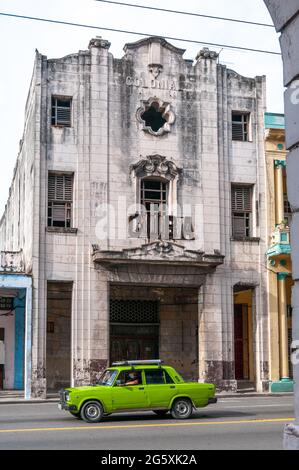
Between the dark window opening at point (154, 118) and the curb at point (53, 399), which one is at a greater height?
the dark window opening at point (154, 118)

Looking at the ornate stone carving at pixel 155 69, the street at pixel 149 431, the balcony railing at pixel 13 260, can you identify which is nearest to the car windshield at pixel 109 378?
the street at pixel 149 431

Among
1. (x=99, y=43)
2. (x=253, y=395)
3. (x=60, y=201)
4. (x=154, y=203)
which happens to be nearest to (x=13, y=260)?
(x=60, y=201)

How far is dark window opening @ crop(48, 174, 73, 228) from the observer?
3012cm

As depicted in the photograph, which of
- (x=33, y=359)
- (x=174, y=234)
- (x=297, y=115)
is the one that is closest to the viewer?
(x=297, y=115)

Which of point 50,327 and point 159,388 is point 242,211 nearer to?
point 50,327

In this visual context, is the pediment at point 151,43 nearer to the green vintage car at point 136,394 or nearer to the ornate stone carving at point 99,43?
the ornate stone carving at point 99,43

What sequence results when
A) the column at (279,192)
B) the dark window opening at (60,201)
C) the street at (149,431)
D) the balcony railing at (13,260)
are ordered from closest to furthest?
the street at (149,431)
the dark window opening at (60,201)
the balcony railing at (13,260)
the column at (279,192)

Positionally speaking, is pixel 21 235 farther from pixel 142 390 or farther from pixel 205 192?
pixel 142 390

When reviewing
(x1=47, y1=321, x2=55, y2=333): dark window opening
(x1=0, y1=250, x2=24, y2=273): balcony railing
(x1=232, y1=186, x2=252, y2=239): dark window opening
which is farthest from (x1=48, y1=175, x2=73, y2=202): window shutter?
(x1=232, y1=186, x2=252, y2=239): dark window opening

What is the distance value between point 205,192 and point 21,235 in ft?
30.6

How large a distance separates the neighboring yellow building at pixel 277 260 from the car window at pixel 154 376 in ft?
41.8

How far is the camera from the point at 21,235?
115 feet

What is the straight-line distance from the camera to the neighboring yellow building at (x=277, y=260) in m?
31.3
